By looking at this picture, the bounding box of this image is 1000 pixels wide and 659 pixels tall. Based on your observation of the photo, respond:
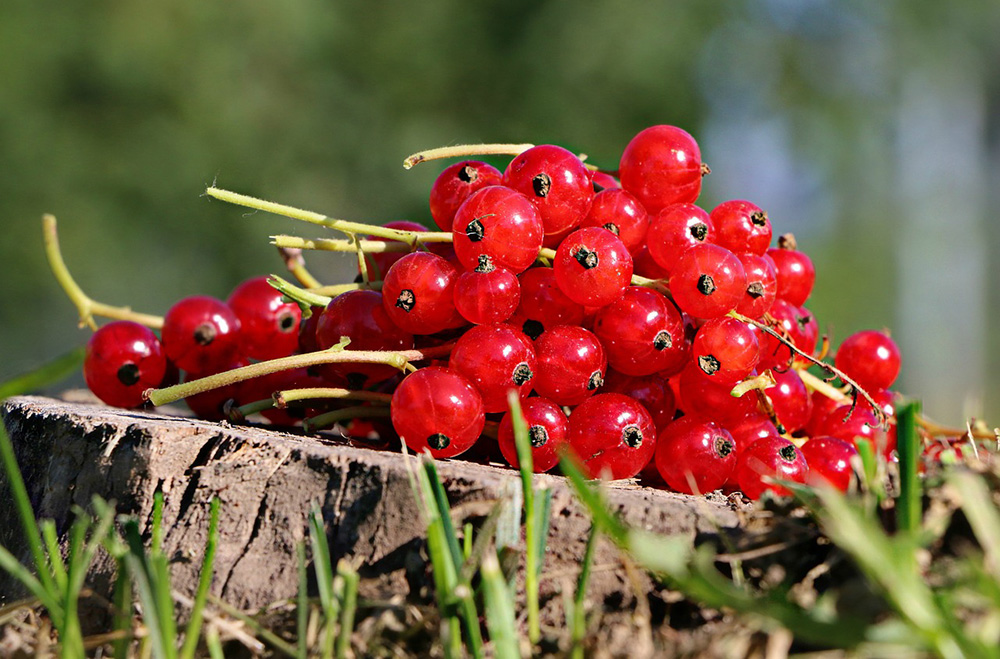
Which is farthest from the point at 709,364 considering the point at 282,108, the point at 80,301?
the point at 282,108

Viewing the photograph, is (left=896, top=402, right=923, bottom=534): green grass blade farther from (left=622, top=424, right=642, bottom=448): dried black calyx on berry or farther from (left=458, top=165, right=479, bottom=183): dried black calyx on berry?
(left=458, top=165, right=479, bottom=183): dried black calyx on berry

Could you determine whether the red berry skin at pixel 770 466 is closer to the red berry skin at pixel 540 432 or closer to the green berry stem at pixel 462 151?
the red berry skin at pixel 540 432

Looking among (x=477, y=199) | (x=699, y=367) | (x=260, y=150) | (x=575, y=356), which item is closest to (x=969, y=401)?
(x=699, y=367)

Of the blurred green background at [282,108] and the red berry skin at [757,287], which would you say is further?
the blurred green background at [282,108]

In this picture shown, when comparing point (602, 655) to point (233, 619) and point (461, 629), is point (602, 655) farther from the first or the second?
point (233, 619)

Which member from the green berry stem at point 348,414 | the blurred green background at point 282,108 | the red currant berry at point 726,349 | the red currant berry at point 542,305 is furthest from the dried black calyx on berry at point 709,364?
the blurred green background at point 282,108

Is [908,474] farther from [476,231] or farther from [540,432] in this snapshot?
[476,231]

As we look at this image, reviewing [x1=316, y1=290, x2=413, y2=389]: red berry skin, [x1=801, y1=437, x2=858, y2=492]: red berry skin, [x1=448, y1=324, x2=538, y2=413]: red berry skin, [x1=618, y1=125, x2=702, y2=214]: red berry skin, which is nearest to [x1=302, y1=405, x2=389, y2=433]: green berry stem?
[x1=316, y1=290, x2=413, y2=389]: red berry skin
